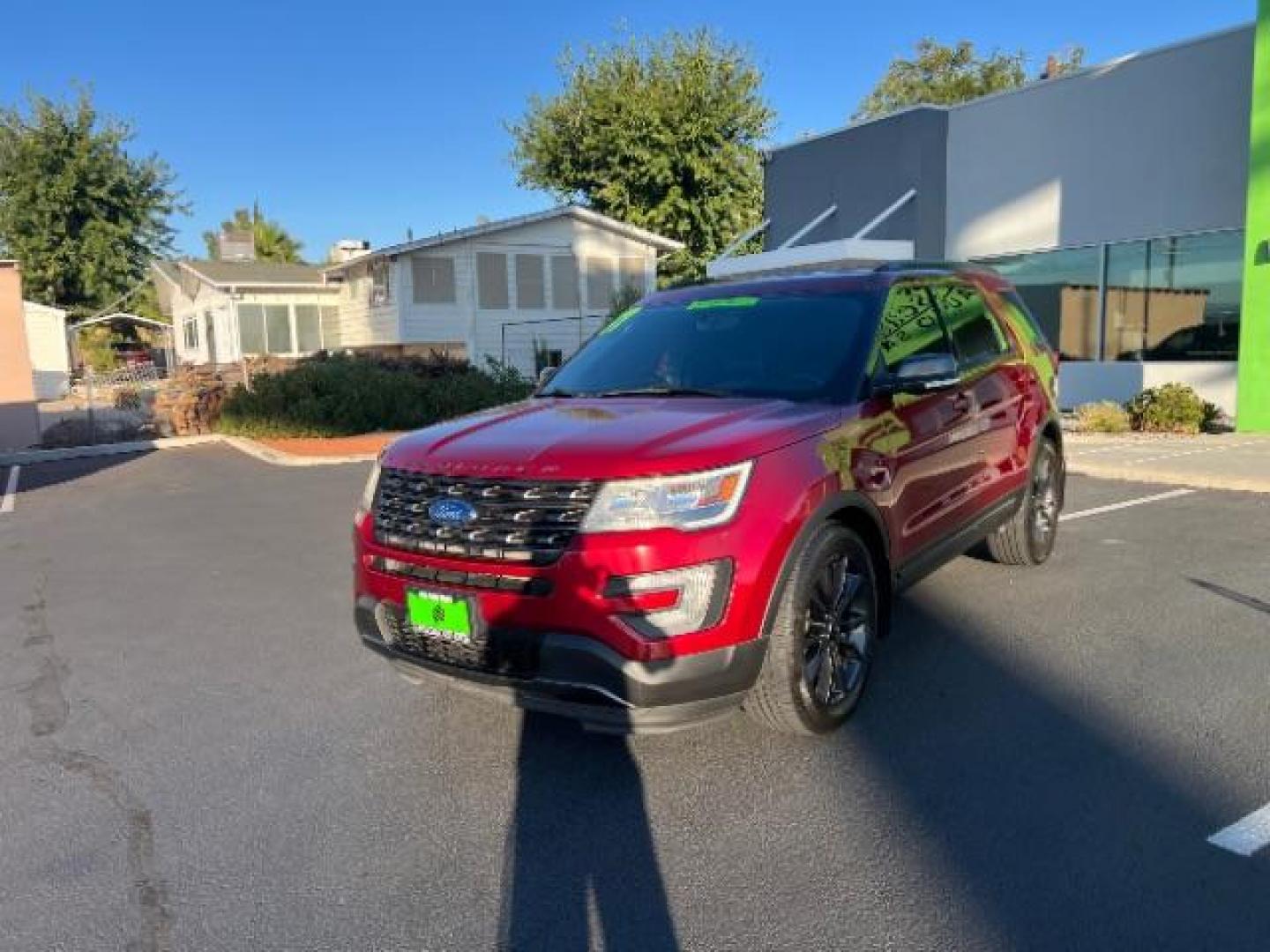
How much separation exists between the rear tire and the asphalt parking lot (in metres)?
0.42

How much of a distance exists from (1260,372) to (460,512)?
41.0ft

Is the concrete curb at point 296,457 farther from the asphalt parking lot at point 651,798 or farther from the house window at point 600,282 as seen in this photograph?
the house window at point 600,282

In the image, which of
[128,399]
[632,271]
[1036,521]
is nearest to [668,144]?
[632,271]

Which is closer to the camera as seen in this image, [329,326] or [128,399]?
[128,399]

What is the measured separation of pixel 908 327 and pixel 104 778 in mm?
4062

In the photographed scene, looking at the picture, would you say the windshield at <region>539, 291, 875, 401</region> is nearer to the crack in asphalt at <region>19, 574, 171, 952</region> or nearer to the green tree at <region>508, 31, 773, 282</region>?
the crack in asphalt at <region>19, 574, 171, 952</region>

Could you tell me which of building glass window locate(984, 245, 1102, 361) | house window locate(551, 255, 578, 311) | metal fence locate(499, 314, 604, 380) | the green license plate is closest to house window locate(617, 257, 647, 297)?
house window locate(551, 255, 578, 311)

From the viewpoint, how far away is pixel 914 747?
12.1 feet

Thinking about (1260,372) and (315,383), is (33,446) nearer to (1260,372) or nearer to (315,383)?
(315,383)

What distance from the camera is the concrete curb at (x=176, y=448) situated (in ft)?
43.1

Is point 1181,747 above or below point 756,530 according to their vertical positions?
below

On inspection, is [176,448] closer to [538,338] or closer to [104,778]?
[538,338]

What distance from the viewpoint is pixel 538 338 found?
2577 cm

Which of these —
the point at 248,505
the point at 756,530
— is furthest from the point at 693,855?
the point at 248,505
